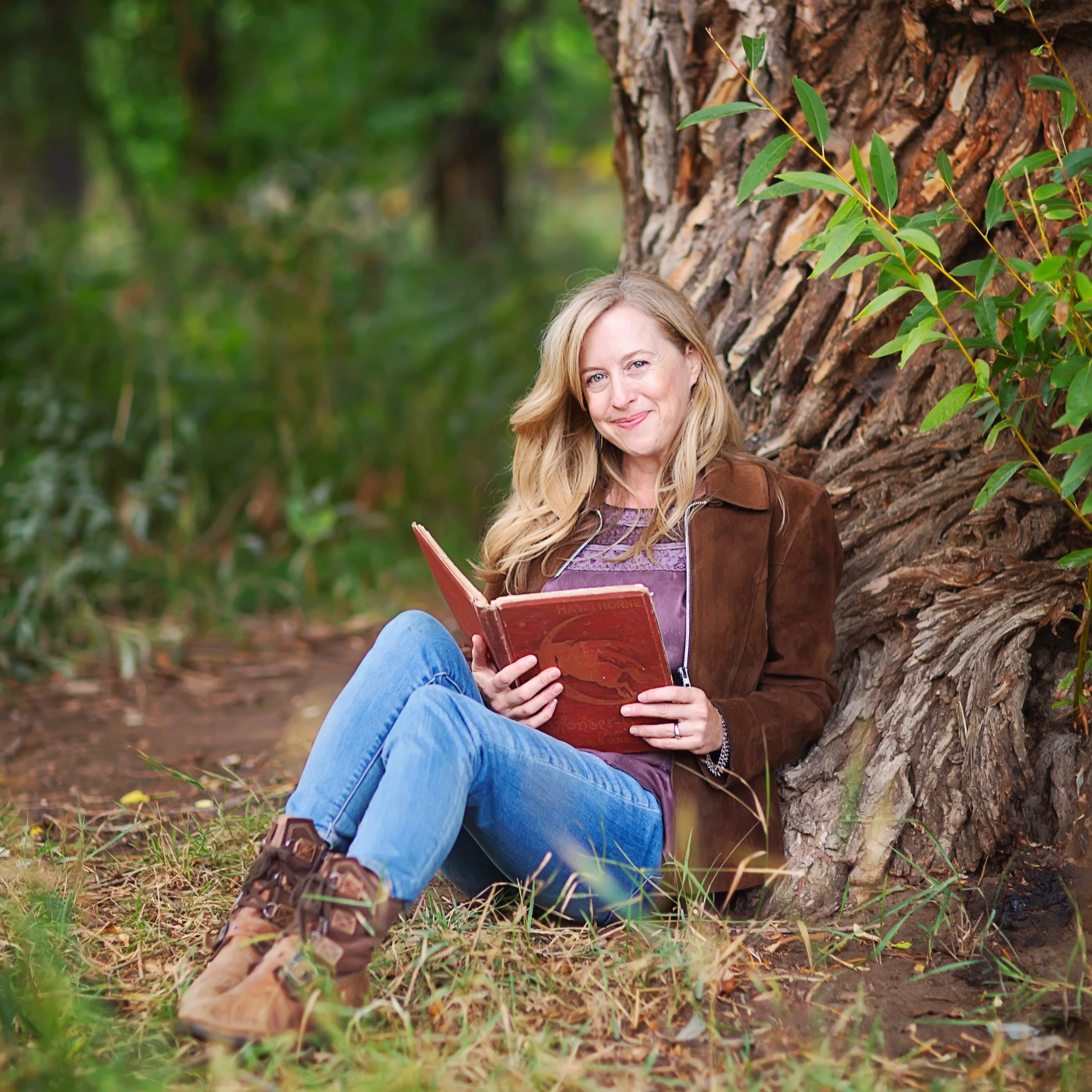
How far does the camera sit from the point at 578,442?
2.95 m

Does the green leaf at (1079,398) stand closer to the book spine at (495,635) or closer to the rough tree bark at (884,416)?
the rough tree bark at (884,416)

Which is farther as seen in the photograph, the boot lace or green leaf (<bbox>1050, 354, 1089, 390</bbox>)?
the boot lace

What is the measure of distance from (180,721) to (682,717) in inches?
97.0

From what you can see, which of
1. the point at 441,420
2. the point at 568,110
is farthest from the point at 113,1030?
the point at 568,110

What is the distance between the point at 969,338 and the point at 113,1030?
203 centimetres

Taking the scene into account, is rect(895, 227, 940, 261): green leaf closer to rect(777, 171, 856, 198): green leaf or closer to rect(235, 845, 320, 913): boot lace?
rect(777, 171, 856, 198): green leaf

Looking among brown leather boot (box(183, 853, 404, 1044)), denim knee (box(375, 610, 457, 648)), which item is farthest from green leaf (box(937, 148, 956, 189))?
brown leather boot (box(183, 853, 404, 1044))

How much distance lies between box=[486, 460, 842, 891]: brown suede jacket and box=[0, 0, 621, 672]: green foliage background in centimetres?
95

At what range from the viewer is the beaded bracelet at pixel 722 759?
97.1 inches

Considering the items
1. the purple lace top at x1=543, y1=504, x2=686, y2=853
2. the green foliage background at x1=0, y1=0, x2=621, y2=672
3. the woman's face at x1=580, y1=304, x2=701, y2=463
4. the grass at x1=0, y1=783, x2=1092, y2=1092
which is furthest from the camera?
the green foliage background at x1=0, y1=0, x2=621, y2=672

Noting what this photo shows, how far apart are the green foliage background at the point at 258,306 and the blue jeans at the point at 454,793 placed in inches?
54.7

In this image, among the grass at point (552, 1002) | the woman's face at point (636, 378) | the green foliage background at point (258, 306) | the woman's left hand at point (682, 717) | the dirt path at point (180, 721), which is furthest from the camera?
the green foliage background at point (258, 306)

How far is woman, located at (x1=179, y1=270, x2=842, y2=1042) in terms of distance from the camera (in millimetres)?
2131

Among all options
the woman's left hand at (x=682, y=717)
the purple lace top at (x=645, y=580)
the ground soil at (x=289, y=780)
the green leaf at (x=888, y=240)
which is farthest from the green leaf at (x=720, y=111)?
the ground soil at (x=289, y=780)
